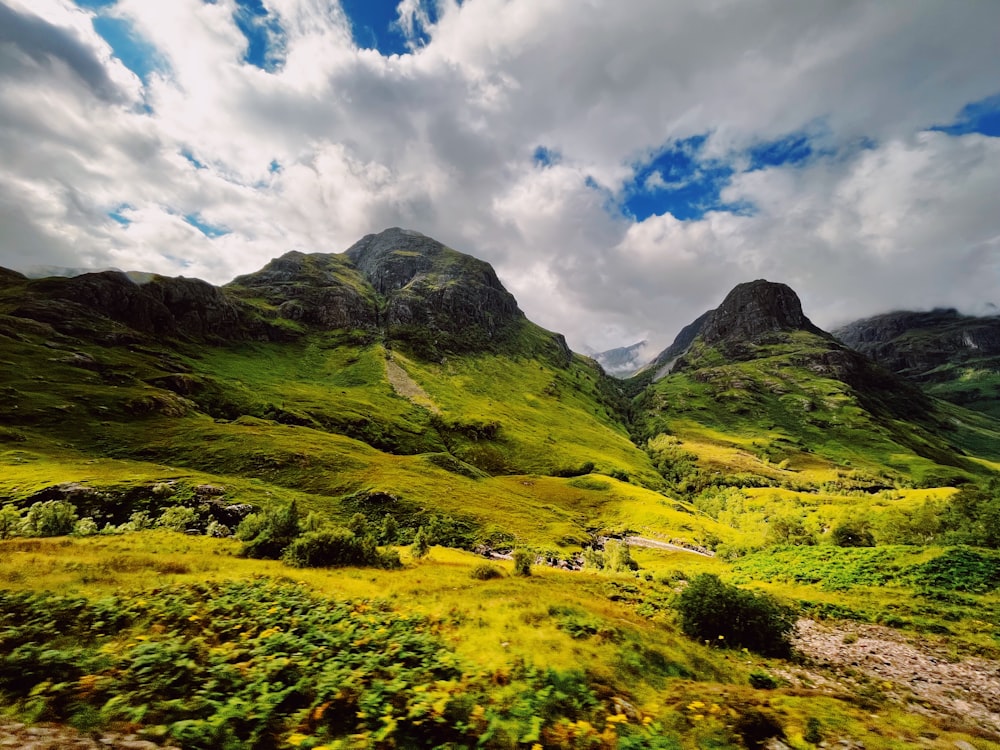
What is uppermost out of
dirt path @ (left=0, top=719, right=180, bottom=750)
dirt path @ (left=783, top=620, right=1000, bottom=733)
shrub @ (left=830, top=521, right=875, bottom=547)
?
shrub @ (left=830, top=521, right=875, bottom=547)

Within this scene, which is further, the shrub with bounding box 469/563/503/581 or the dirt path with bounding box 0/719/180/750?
the shrub with bounding box 469/563/503/581

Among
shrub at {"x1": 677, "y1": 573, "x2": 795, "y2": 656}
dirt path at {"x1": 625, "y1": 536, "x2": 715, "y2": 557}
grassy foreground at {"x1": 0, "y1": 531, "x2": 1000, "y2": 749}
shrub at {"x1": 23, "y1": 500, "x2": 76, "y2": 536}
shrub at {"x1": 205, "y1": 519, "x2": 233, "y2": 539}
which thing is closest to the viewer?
grassy foreground at {"x1": 0, "y1": 531, "x2": 1000, "y2": 749}

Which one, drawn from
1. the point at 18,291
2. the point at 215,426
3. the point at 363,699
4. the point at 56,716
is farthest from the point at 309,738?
the point at 18,291

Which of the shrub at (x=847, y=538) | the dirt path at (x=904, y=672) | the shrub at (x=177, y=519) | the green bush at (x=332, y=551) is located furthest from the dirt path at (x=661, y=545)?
the shrub at (x=177, y=519)

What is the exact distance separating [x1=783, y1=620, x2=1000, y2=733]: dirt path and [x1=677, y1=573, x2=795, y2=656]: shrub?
1.89 meters

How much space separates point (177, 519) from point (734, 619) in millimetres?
76081

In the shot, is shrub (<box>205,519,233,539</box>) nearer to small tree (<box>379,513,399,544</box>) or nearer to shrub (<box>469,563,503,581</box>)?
small tree (<box>379,513,399,544</box>)

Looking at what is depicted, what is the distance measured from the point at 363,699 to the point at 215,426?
480 ft

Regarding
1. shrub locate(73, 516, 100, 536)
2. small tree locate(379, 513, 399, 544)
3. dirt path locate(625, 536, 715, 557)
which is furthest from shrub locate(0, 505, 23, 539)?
dirt path locate(625, 536, 715, 557)

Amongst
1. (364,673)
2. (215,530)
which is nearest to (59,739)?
(364,673)

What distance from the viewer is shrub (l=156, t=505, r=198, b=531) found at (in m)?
62.0

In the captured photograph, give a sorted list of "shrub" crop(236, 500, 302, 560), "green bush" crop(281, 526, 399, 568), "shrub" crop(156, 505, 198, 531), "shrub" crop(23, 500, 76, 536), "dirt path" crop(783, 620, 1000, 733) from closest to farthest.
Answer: "dirt path" crop(783, 620, 1000, 733) → "green bush" crop(281, 526, 399, 568) → "shrub" crop(236, 500, 302, 560) → "shrub" crop(23, 500, 76, 536) → "shrub" crop(156, 505, 198, 531)

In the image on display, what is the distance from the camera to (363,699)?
33.7 feet

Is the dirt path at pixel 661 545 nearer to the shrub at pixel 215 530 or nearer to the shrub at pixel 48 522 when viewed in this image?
the shrub at pixel 215 530
